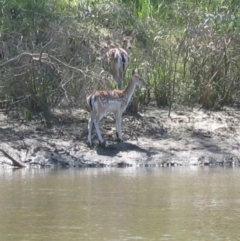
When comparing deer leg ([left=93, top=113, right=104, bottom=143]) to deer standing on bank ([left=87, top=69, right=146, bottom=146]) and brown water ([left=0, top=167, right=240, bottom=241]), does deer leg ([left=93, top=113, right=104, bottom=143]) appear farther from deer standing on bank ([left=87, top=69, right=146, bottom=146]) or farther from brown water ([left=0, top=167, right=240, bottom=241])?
brown water ([left=0, top=167, right=240, bottom=241])

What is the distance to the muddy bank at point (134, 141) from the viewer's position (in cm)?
1838

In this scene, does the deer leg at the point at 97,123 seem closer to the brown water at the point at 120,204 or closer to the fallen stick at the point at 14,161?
the brown water at the point at 120,204

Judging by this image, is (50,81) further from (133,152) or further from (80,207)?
(80,207)

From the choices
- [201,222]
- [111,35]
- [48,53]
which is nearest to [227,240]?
[201,222]

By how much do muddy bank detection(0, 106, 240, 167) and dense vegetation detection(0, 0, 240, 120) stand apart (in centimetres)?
43

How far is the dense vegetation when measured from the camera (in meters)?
19.7

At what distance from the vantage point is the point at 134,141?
758 inches

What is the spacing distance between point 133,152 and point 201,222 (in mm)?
6578

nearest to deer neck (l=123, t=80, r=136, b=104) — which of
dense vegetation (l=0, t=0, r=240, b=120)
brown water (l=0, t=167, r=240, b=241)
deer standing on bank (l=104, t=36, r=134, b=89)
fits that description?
dense vegetation (l=0, t=0, r=240, b=120)

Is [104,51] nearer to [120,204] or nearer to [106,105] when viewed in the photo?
[106,105]

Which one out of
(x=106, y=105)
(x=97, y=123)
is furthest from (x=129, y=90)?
(x=97, y=123)

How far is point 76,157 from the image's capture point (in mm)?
18406

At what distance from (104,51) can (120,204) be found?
27.3 feet

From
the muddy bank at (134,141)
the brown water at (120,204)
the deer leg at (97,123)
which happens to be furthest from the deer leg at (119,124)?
the brown water at (120,204)
